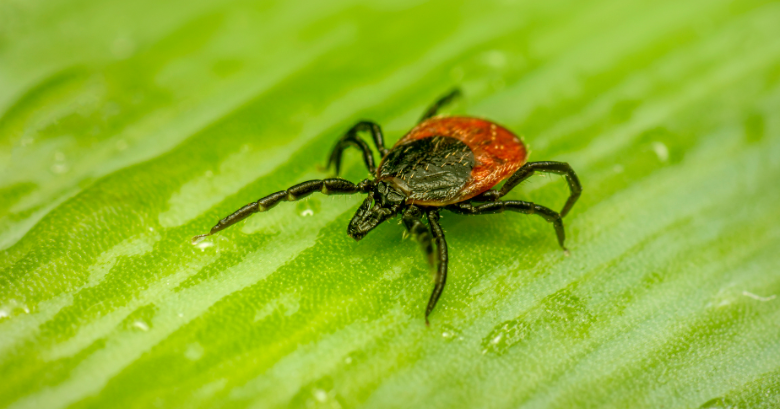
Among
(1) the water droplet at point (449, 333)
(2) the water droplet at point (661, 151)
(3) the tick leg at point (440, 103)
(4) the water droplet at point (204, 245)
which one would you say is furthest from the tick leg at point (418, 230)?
(2) the water droplet at point (661, 151)

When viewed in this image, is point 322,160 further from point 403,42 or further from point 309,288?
point 403,42

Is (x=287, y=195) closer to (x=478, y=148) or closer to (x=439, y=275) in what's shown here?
(x=439, y=275)

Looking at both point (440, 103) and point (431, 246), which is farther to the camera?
point (440, 103)

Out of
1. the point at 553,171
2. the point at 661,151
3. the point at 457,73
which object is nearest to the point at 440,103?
the point at 457,73

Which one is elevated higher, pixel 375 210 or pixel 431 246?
pixel 375 210

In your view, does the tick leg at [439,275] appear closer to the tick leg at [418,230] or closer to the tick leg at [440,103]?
the tick leg at [418,230]

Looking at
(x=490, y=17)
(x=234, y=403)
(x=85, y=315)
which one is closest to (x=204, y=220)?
(x=85, y=315)


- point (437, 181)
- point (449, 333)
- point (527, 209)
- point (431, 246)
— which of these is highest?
point (437, 181)

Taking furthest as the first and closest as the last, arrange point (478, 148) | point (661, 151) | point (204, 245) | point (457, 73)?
point (457, 73)
point (661, 151)
point (478, 148)
point (204, 245)
